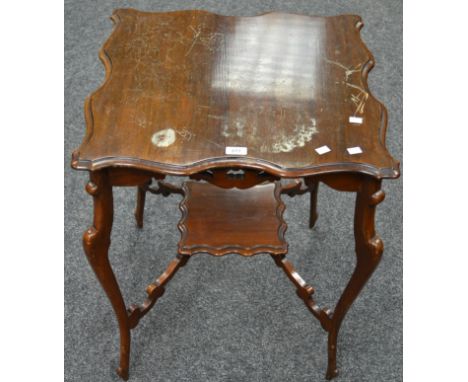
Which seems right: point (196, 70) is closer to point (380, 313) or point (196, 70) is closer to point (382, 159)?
point (382, 159)

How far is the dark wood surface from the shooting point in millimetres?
1268

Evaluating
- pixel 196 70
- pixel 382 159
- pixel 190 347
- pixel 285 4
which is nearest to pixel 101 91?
pixel 196 70

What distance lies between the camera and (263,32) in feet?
4.26

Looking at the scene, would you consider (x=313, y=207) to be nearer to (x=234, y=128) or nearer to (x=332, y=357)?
(x=332, y=357)

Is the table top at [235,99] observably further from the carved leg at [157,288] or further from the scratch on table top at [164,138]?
the carved leg at [157,288]

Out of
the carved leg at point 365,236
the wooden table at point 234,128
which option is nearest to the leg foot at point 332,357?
the wooden table at point 234,128

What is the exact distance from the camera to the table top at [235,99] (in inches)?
40.4

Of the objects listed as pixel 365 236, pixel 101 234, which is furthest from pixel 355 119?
pixel 101 234

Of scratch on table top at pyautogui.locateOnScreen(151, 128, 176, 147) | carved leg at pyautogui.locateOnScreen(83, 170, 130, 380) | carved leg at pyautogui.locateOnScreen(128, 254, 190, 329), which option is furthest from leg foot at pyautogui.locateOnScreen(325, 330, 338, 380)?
scratch on table top at pyautogui.locateOnScreen(151, 128, 176, 147)

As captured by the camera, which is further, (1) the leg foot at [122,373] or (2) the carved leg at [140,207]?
(2) the carved leg at [140,207]

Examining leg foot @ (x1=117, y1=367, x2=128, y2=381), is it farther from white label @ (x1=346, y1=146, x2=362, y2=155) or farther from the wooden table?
white label @ (x1=346, y1=146, x2=362, y2=155)

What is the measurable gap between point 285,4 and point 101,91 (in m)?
1.50

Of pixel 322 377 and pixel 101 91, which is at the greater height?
pixel 101 91

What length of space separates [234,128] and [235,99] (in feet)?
0.28
